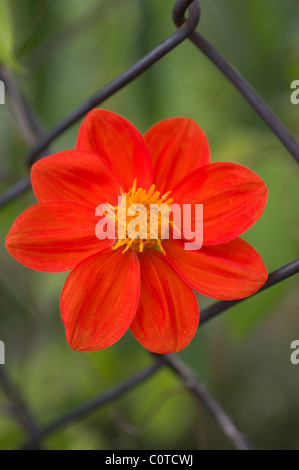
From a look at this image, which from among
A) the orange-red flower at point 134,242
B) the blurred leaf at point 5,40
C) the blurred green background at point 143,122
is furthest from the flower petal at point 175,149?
the blurred green background at point 143,122

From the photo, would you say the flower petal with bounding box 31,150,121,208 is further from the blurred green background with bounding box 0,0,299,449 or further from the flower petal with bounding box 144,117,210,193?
the blurred green background with bounding box 0,0,299,449

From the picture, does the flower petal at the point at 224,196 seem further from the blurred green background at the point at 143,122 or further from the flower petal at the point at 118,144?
the blurred green background at the point at 143,122

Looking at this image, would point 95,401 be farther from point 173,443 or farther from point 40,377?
point 173,443

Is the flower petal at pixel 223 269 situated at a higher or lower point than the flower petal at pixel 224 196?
lower

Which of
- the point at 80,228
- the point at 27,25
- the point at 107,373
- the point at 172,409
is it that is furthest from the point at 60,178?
the point at 172,409

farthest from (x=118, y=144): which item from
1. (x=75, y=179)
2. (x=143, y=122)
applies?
(x=143, y=122)

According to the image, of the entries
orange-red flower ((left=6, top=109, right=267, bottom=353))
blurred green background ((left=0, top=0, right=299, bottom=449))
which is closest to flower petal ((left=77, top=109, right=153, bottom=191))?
orange-red flower ((left=6, top=109, right=267, bottom=353))
